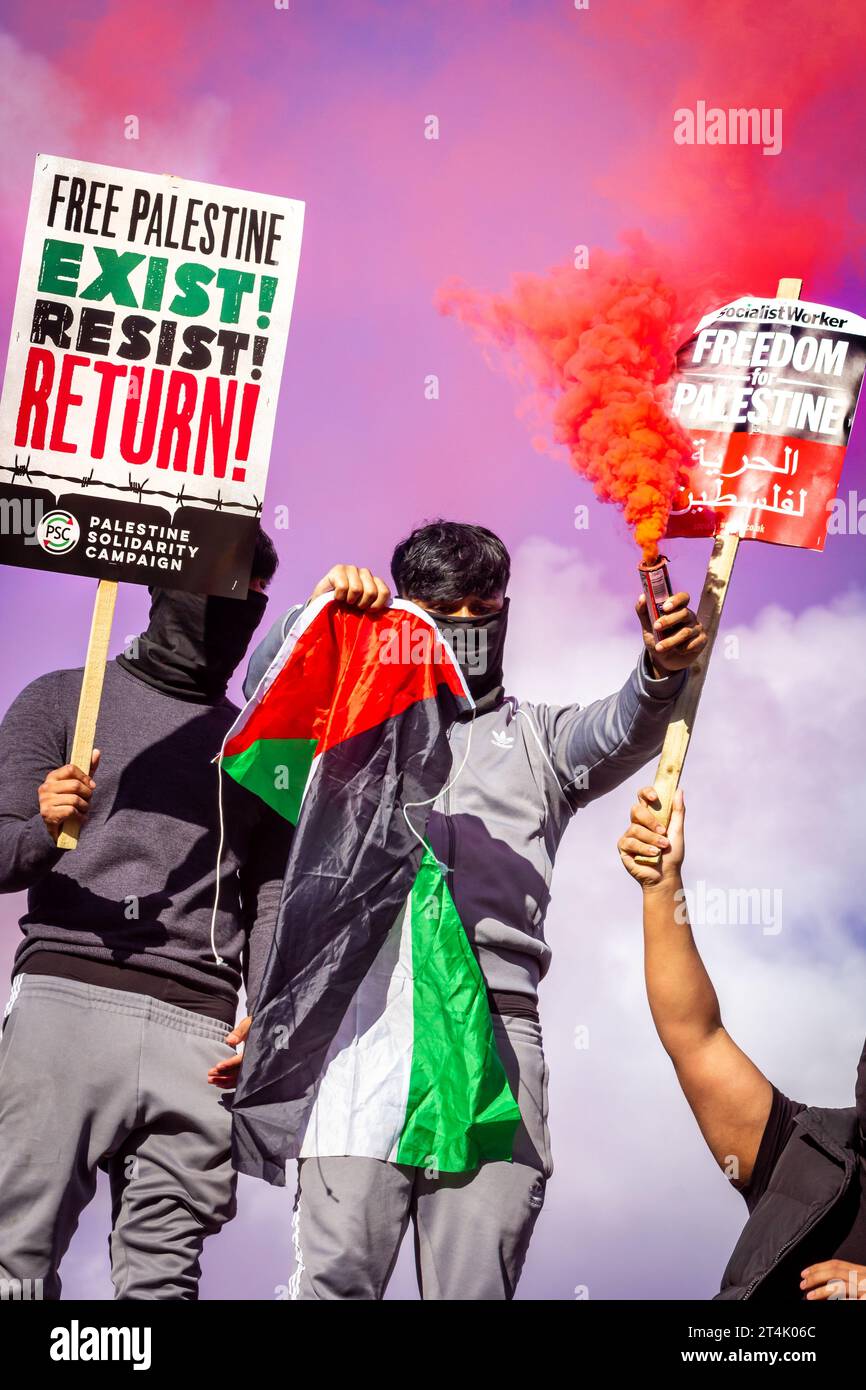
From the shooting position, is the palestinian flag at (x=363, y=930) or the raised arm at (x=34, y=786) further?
the raised arm at (x=34, y=786)

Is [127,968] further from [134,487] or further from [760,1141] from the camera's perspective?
[760,1141]

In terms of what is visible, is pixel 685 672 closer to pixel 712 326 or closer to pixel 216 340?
pixel 712 326

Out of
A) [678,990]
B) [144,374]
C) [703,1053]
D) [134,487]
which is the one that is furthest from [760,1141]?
[144,374]

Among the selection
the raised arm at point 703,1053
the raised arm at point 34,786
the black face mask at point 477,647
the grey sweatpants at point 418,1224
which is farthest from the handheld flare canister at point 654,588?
the raised arm at point 34,786

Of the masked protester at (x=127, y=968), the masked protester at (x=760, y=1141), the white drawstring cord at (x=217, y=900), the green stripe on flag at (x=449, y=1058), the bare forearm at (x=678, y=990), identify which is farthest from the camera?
the white drawstring cord at (x=217, y=900)

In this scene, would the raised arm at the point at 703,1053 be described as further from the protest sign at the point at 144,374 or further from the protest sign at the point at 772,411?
the protest sign at the point at 144,374

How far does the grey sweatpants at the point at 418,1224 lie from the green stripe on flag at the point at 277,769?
83 centimetres

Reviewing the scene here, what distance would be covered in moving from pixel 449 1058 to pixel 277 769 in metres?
0.79

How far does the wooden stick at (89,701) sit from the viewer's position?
3.65 m

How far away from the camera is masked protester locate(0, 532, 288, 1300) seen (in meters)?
3.58

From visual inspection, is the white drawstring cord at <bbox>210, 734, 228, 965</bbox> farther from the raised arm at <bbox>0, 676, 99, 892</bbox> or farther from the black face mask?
the black face mask

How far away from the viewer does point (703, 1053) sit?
3.36 m

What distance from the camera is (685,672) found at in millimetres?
3838
